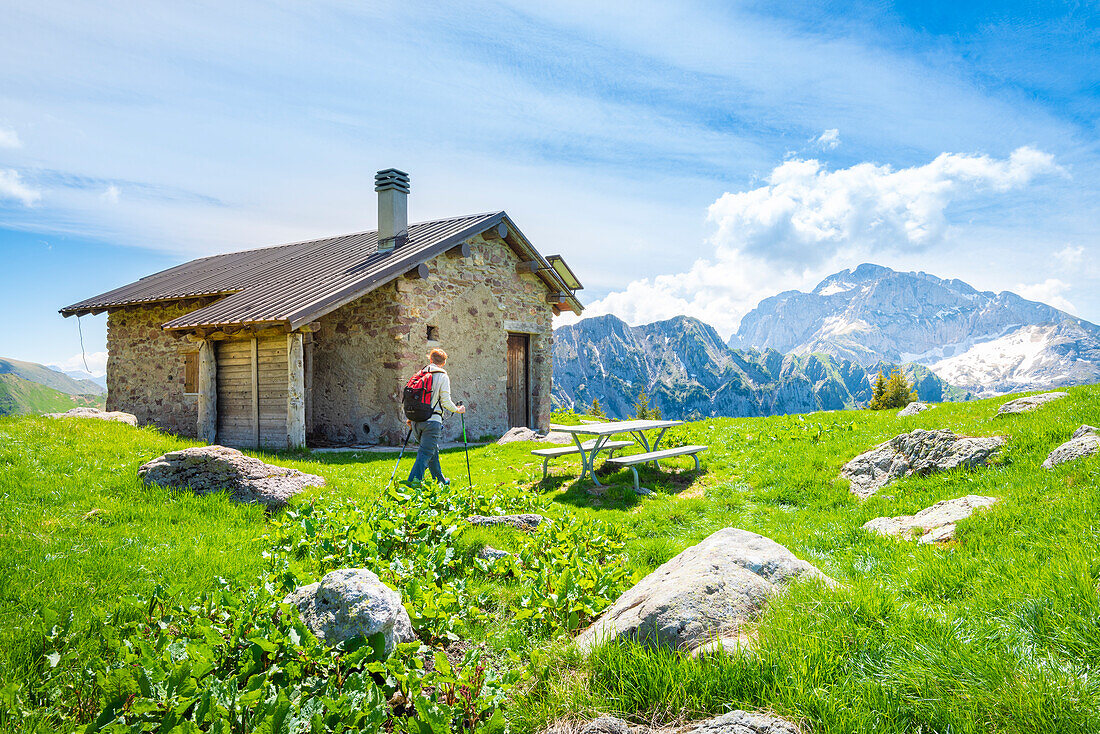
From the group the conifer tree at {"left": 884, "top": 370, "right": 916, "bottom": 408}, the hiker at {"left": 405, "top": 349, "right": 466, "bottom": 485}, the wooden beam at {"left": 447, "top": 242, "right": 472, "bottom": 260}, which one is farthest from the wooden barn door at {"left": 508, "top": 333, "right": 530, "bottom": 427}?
the conifer tree at {"left": 884, "top": 370, "right": 916, "bottom": 408}

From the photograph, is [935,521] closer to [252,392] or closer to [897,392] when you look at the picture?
[252,392]

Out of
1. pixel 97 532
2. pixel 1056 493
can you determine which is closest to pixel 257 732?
pixel 97 532

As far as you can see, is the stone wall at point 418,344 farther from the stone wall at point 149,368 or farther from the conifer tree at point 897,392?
the conifer tree at point 897,392

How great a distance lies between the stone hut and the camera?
12.4m

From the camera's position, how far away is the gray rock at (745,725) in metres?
2.27

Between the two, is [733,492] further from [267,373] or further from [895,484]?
[267,373]

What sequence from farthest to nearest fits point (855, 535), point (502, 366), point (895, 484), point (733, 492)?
point (502, 366) → point (733, 492) → point (895, 484) → point (855, 535)

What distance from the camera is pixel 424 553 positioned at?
4672mm

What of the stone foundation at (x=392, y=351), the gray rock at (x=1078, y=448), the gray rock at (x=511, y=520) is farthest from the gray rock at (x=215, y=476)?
the gray rock at (x=1078, y=448)

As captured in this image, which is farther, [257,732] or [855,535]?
[855,535]

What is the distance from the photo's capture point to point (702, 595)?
123 inches

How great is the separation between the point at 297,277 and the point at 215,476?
9.47m

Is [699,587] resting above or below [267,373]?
below

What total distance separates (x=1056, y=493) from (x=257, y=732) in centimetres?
582
